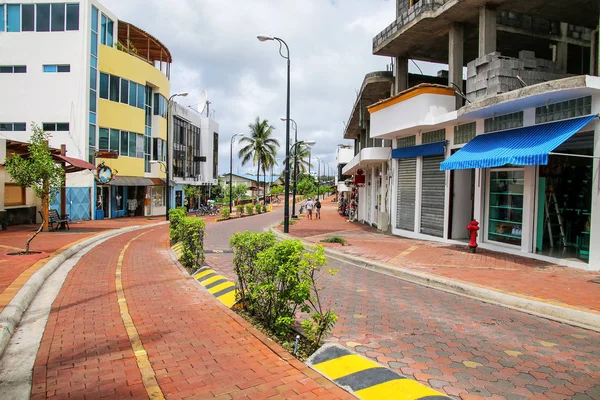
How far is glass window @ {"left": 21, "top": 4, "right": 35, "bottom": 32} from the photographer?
28703mm

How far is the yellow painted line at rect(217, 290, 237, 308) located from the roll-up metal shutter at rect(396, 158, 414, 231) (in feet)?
37.5

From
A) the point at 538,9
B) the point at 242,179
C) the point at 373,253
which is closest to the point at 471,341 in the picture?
Answer: the point at 373,253

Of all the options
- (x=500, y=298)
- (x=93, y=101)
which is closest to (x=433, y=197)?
(x=500, y=298)

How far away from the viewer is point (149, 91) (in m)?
35.7

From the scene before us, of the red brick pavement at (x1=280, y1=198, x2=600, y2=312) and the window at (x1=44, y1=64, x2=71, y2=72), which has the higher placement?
the window at (x1=44, y1=64, x2=71, y2=72)

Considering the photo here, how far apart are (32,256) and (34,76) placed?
22.2 meters

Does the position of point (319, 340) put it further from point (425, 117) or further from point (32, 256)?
point (425, 117)

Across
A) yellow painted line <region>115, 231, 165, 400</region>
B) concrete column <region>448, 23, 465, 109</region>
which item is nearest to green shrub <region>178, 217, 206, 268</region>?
yellow painted line <region>115, 231, 165, 400</region>

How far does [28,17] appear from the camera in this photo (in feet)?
94.4

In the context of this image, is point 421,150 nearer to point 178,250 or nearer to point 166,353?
point 178,250

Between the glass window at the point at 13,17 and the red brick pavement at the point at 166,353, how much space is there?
28.6 m

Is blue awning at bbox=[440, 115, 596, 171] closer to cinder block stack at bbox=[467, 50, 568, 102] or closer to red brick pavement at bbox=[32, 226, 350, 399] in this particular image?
cinder block stack at bbox=[467, 50, 568, 102]

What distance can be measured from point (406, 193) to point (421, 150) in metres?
2.17

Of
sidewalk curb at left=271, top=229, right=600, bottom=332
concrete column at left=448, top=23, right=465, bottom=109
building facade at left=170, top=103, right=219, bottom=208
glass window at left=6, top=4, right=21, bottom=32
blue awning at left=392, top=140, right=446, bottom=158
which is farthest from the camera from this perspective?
building facade at left=170, top=103, right=219, bottom=208
